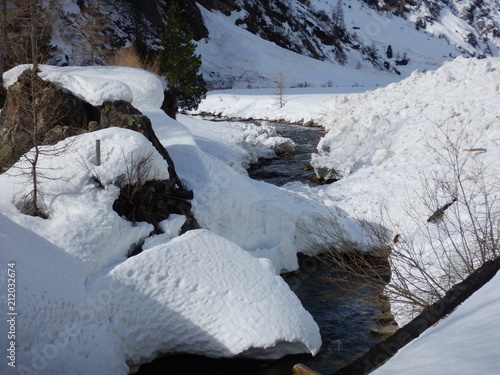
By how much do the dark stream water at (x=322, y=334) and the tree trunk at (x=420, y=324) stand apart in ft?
8.87

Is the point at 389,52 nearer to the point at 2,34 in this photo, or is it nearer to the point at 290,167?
the point at 290,167

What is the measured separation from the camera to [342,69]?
233 feet

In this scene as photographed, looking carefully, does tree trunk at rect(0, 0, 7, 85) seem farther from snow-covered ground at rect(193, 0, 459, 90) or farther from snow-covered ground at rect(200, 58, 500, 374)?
snow-covered ground at rect(193, 0, 459, 90)

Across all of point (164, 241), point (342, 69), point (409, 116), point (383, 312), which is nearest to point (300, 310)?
point (383, 312)

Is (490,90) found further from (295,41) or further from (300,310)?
(295,41)

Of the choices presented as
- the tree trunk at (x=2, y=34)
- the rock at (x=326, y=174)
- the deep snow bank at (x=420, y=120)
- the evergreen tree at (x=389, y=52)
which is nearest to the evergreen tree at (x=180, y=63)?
the deep snow bank at (x=420, y=120)

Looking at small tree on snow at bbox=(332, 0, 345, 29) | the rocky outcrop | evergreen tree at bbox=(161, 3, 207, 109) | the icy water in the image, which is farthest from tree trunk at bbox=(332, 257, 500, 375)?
small tree on snow at bbox=(332, 0, 345, 29)

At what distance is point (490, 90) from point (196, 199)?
12.0 meters

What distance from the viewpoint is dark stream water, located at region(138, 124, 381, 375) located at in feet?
21.9

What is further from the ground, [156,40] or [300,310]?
[300,310]

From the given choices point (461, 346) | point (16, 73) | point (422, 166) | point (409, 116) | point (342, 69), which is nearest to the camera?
point (461, 346)

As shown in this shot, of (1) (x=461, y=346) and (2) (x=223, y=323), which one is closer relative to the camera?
(1) (x=461, y=346)

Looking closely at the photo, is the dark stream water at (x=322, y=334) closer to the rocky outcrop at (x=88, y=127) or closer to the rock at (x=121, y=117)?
the rocky outcrop at (x=88, y=127)

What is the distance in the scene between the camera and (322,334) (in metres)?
7.60
